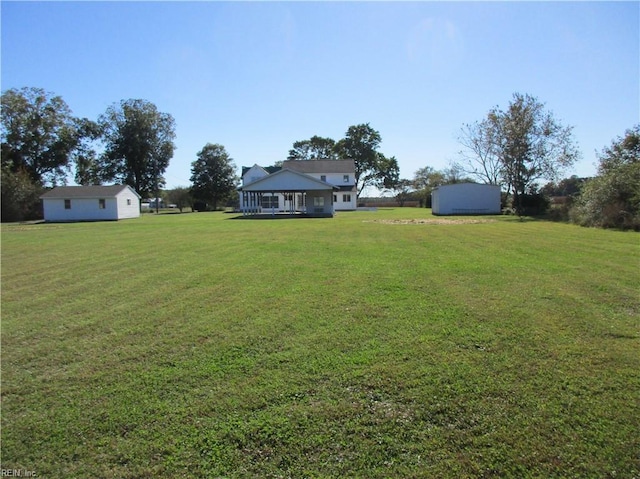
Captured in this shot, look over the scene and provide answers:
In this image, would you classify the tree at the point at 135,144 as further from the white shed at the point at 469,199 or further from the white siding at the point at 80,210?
the white shed at the point at 469,199

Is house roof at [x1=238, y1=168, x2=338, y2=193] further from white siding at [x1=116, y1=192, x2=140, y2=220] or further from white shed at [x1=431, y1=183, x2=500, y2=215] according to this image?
white siding at [x1=116, y1=192, x2=140, y2=220]

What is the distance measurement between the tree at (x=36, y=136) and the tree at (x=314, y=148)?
38.0 meters

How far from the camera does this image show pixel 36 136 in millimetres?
45406

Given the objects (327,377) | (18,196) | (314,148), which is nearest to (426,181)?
(314,148)

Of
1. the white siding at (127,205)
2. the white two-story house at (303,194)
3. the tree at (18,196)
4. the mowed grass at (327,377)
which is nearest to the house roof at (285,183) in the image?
the white two-story house at (303,194)

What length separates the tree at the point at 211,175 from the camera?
5888 centimetres

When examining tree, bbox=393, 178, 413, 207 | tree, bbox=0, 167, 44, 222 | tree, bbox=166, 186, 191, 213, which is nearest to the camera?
tree, bbox=0, 167, 44, 222

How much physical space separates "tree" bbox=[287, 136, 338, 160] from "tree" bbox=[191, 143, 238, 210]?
61.2ft

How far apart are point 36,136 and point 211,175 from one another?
872 inches

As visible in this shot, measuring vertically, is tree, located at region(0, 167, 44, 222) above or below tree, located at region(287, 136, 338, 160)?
below

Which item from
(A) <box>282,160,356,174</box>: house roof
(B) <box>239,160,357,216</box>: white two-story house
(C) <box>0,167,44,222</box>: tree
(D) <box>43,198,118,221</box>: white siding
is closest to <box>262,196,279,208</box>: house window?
(B) <box>239,160,357,216</box>: white two-story house

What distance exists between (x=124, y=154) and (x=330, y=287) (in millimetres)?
58472

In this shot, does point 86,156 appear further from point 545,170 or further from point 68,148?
point 545,170

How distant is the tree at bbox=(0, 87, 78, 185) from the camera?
4356 centimetres
